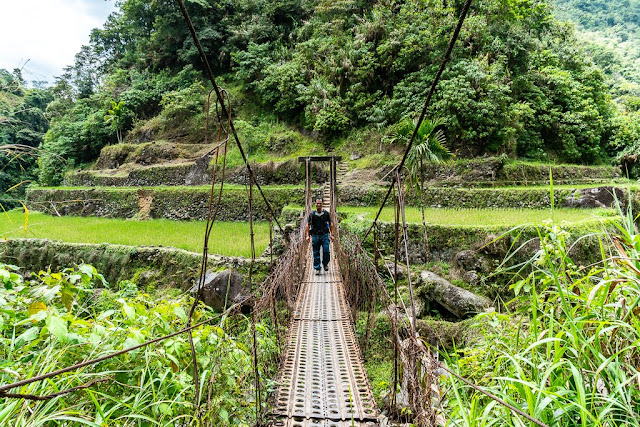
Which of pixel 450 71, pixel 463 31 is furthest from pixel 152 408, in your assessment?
pixel 463 31

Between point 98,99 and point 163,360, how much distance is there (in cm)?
2087

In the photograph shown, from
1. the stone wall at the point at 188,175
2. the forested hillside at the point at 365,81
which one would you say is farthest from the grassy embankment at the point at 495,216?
the stone wall at the point at 188,175

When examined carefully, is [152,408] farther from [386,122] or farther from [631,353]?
[386,122]

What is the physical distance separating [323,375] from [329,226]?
90.6 inches

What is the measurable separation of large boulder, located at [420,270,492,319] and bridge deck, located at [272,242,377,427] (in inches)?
93.8

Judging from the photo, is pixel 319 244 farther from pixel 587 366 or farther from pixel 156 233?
pixel 156 233

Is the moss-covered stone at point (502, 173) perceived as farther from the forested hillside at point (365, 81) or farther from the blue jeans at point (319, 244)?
the blue jeans at point (319, 244)

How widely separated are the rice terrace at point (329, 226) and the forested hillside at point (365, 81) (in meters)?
0.09

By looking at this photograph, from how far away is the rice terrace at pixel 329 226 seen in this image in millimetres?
1107

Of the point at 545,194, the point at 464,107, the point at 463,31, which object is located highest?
the point at 463,31

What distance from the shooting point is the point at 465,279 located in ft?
17.8

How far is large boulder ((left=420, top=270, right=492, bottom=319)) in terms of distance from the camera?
15.2ft

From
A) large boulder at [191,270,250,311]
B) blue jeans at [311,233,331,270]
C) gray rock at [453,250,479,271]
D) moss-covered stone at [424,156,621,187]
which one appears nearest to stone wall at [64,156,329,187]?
moss-covered stone at [424,156,621,187]

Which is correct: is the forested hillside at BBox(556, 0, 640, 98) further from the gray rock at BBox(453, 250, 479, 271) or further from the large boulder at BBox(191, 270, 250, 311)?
the large boulder at BBox(191, 270, 250, 311)
